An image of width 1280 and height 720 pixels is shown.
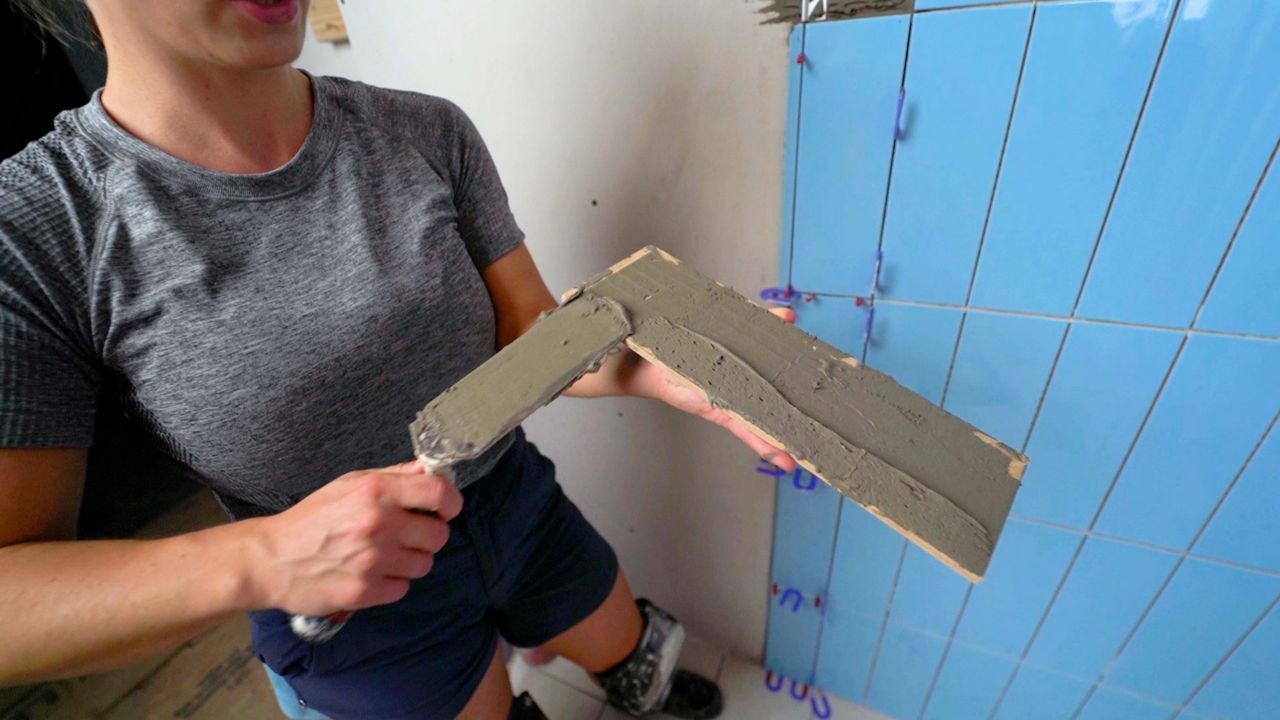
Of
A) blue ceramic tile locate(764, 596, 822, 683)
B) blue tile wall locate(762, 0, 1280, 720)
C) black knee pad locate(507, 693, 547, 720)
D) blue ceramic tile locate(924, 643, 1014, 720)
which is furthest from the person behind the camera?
blue ceramic tile locate(764, 596, 822, 683)

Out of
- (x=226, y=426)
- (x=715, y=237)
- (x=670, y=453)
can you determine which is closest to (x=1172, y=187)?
(x=715, y=237)

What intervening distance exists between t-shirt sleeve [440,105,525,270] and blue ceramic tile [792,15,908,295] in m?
0.39

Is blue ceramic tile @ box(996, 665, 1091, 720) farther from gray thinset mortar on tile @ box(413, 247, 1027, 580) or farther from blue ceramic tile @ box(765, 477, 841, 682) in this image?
gray thinset mortar on tile @ box(413, 247, 1027, 580)

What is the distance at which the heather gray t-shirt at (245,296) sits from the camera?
52 cm

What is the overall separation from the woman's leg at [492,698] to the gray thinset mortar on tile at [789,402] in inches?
20.0

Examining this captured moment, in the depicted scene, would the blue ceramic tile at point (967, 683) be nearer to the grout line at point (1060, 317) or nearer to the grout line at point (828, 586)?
the grout line at point (828, 586)

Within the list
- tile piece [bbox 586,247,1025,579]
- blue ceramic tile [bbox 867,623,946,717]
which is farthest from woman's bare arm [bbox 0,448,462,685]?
blue ceramic tile [bbox 867,623,946,717]

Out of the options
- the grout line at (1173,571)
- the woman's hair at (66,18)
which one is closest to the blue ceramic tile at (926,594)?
the grout line at (1173,571)

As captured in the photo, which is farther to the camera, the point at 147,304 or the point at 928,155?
the point at 928,155

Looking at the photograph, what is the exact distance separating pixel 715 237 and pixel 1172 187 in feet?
1.65

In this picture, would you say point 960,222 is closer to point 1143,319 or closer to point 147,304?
point 1143,319

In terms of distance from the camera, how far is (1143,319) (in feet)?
2.20

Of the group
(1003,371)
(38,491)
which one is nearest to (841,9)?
(1003,371)

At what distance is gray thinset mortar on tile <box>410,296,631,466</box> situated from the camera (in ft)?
1.68
